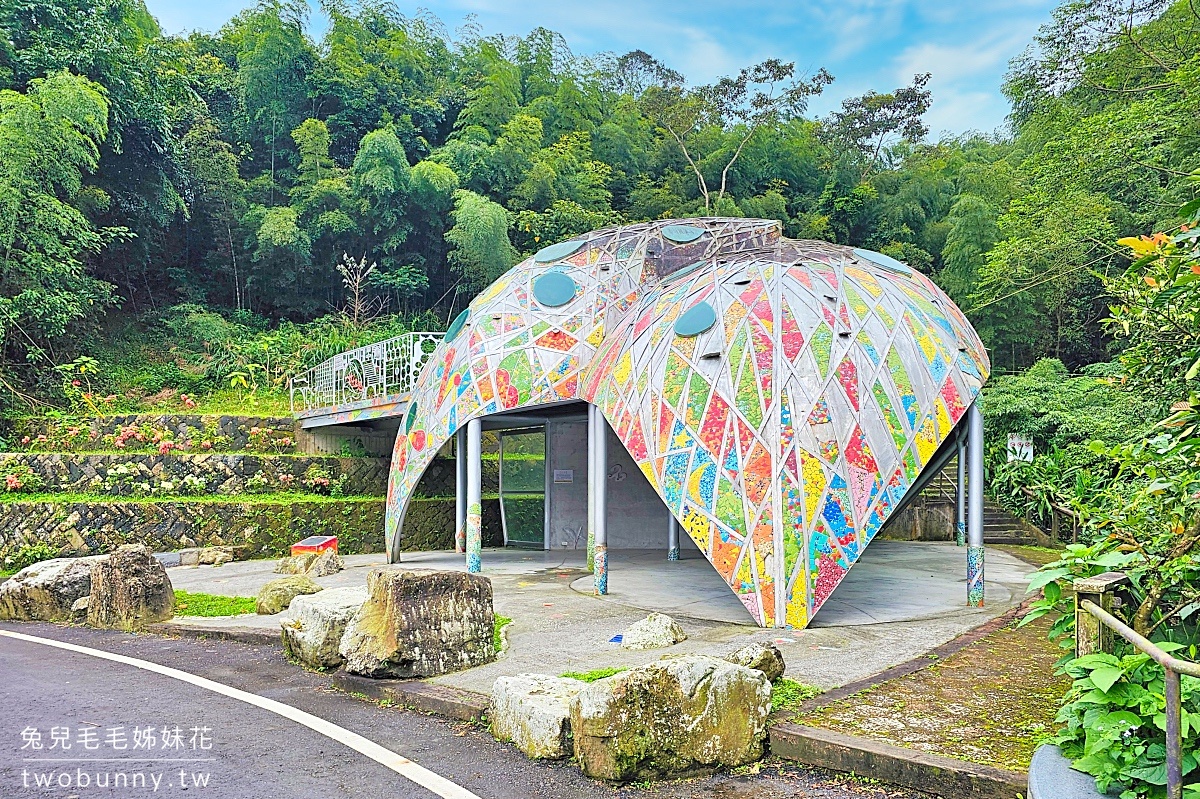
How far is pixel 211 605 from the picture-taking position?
11.2 meters

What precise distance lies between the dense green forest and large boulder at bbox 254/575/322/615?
46.8 feet

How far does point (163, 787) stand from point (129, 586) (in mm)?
6293

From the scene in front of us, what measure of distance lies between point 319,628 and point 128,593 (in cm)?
386

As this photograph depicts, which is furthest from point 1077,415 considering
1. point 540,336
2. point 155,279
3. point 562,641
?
point 155,279

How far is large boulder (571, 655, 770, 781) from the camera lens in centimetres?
498

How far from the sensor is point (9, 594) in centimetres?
1102

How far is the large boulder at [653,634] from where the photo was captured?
808 centimetres

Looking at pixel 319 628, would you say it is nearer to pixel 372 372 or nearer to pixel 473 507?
pixel 473 507

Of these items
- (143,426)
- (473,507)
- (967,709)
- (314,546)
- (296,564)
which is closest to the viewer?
(967,709)

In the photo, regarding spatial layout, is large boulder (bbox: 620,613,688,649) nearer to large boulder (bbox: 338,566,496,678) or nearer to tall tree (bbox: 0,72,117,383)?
large boulder (bbox: 338,566,496,678)

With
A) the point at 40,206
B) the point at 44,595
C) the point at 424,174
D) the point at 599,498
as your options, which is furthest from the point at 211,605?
the point at 424,174

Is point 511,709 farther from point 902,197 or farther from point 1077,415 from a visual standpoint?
point 902,197

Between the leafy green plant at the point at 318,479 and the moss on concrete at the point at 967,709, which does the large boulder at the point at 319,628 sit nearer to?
the moss on concrete at the point at 967,709

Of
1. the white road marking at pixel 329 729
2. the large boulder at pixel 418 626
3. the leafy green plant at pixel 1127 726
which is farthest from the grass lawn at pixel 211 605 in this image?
the leafy green plant at pixel 1127 726
